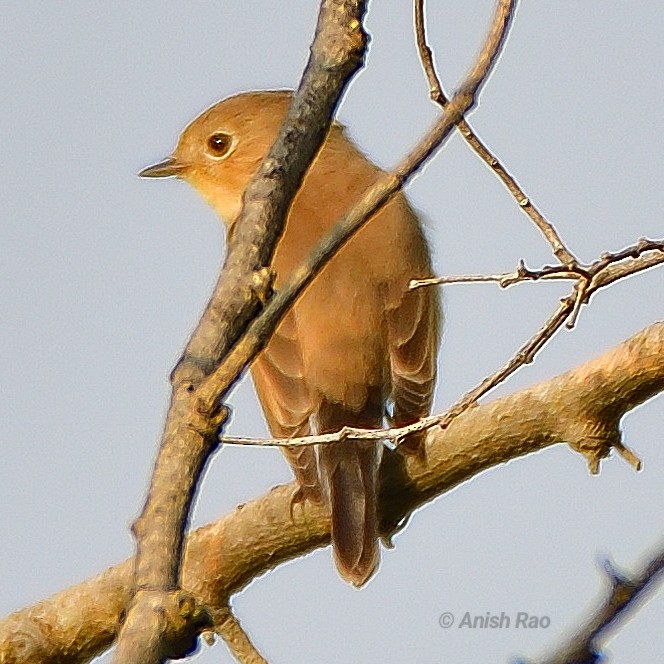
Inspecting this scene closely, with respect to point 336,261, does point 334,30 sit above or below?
below

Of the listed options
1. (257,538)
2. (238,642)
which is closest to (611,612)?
(238,642)

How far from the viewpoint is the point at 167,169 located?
327 inches

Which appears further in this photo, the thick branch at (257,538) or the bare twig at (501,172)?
the thick branch at (257,538)

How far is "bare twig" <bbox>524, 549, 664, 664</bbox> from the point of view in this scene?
284 centimetres

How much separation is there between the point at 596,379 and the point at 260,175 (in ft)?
6.30

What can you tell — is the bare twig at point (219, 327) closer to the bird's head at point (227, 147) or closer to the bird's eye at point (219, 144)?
the bird's head at point (227, 147)

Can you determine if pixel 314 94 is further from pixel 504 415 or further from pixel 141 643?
pixel 504 415

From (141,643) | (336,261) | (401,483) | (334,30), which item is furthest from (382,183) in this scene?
(336,261)

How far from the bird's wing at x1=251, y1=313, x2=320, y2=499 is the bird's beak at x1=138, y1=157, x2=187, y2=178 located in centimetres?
221

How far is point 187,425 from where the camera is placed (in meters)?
2.94

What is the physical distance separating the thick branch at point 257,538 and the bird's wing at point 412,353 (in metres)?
0.38

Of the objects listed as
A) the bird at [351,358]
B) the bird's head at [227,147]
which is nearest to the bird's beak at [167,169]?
the bird's head at [227,147]

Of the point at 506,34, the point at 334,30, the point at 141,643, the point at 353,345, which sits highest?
the point at 353,345

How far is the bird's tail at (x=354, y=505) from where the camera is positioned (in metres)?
5.74
